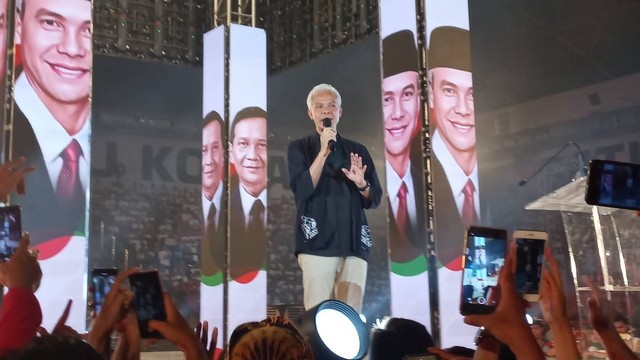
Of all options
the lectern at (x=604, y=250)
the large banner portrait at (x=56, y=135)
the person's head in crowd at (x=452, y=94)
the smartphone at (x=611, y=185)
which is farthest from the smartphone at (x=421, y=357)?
the large banner portrait at (x=56, y=135)

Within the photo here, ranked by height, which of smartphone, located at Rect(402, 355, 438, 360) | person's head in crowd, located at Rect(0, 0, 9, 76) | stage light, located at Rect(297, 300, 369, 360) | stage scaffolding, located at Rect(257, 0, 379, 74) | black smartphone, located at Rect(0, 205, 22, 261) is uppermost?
stage scaffolding, located at Rect(257, 0, 379, 74)

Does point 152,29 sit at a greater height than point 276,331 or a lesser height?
greater

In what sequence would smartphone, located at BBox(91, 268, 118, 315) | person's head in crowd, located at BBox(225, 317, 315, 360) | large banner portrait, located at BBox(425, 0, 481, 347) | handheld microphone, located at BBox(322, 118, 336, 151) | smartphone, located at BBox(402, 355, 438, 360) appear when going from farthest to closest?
handheld microphone, located at BBox(322, 118, 336, 151) < large banner portrait, located at BBox(425, 0, 481, 347) < smartphone, located at BBox(91, 268, 118, 315) < smartphone, located at BBox(402, 355, 438, 360) < person's head in crowd, located at BBox(225, 317, 315, 360)

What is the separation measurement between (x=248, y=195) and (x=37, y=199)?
1531 millimetres

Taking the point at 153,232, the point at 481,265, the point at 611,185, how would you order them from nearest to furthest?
the point at 611,185, the point at 481,265, the point at 153,232

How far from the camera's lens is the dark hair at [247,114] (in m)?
4.84

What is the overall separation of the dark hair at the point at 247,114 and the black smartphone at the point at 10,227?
2896 mm

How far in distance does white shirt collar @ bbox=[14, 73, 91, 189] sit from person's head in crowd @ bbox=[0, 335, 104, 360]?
10.6 feet

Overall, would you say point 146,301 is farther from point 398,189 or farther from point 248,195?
point 248,195

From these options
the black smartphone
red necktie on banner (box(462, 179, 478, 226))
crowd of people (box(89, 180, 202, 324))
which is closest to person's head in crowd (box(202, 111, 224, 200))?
crowd of people (box(89, 180, 202, 324))

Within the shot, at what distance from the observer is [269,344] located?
1.00m

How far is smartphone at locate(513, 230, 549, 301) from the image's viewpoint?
4.45ft

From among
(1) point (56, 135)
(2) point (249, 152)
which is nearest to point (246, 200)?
(2) point (249, 152)

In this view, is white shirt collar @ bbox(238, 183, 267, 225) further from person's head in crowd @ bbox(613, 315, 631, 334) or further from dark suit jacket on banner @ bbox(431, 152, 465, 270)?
person's head in crowd @ bbox(613, 315, 631, 334)
